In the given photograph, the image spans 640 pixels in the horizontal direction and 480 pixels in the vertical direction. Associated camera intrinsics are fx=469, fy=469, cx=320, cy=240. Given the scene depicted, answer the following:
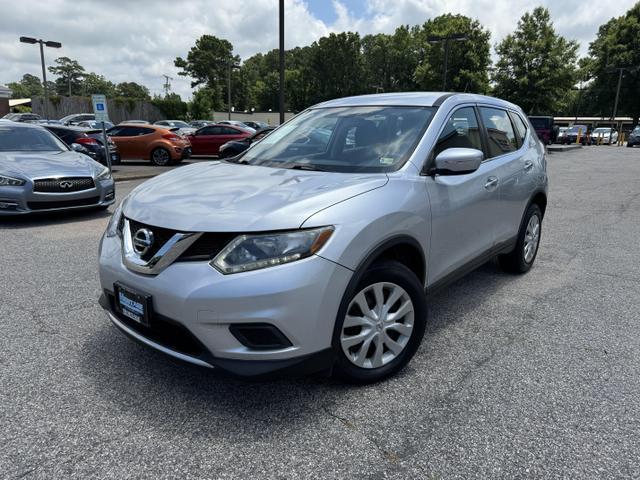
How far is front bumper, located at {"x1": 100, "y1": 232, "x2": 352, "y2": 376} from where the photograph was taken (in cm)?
210

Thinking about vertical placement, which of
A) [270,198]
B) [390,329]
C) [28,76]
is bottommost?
[390,329]

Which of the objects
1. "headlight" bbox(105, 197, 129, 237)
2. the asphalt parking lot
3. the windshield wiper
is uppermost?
the windshield wiper

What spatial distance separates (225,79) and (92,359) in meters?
79.9

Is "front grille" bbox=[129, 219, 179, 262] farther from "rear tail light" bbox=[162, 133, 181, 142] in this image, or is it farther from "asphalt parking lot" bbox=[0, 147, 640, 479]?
"rear tail light" bbox=[162, 133, 181, 142]

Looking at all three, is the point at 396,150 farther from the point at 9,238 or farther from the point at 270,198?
the point at 9,238

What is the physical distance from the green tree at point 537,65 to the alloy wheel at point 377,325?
4475 cm

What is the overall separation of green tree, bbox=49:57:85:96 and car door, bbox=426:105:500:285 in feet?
513

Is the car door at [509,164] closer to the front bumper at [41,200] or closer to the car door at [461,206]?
the car door at [461,206]

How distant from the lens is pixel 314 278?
2.16 meters

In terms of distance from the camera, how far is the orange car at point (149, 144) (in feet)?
53.0

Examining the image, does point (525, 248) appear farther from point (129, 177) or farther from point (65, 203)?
point (129, 177)

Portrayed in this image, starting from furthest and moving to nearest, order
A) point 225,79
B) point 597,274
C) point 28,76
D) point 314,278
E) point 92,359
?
point 28,76, point 225,79, point 597,274, point 92,359, point 314,278

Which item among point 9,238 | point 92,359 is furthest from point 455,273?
point 9,238

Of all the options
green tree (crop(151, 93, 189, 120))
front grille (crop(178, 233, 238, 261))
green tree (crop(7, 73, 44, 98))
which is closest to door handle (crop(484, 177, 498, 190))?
front grille (crop(178, 233, 238, 261))
